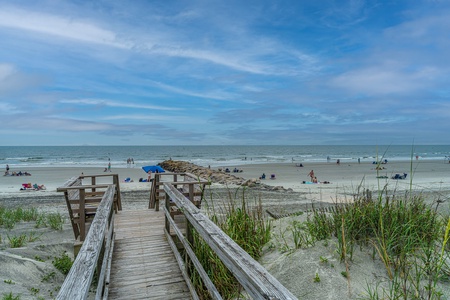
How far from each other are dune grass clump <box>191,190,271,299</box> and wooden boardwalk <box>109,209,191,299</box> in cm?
30

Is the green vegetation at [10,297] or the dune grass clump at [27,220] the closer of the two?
the green vegetation at [10,297]

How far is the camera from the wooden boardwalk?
12.5ft

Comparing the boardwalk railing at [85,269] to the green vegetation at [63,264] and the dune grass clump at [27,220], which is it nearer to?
the green vegetation at [63,264]

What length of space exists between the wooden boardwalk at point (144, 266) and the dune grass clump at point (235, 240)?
0.30 m

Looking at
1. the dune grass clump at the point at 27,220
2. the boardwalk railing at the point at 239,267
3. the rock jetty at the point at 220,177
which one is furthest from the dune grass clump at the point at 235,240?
the dune grass clump at the point at 27,220

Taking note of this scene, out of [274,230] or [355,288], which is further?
[274,230]

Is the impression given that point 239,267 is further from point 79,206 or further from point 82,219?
point 79,206

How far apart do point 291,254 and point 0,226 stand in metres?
7.58

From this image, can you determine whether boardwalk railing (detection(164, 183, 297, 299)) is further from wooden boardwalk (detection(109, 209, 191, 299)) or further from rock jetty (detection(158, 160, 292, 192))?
rock jetty (detection(158, 160, 292, 192))

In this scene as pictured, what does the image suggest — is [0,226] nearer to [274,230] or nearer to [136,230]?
[136,230]

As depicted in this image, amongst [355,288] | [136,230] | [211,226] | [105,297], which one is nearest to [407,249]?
[355,288]

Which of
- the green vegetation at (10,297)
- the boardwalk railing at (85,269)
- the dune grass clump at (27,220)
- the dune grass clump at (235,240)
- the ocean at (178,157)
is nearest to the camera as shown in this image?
the boardwalk railing at (85,269)

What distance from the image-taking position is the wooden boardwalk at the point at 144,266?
3.80 m

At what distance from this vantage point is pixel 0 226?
27.2 ft
